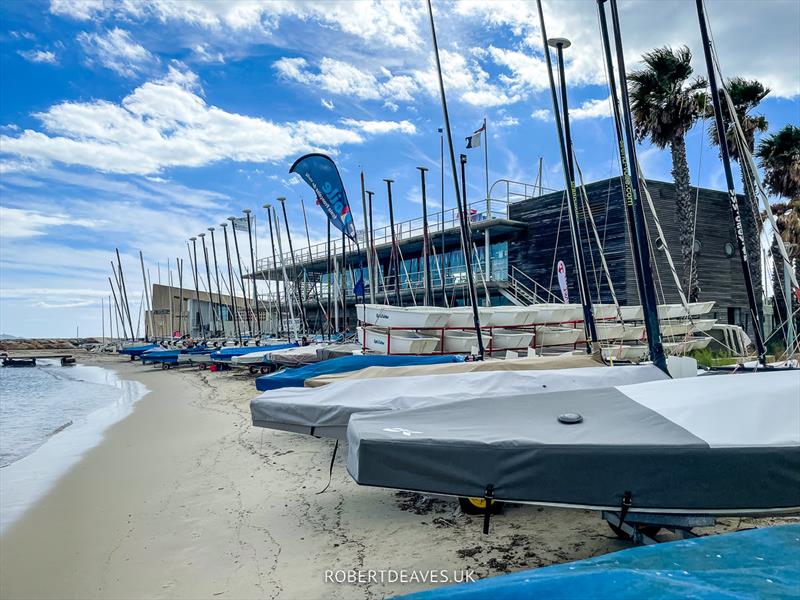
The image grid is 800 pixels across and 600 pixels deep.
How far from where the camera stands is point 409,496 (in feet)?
24.6

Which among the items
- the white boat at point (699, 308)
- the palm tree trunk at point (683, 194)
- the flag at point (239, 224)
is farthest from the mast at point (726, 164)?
the flag at point (239, 224)

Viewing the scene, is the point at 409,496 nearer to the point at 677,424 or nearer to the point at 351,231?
the point at 677,424

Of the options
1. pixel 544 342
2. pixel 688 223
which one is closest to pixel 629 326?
pixel 544 342

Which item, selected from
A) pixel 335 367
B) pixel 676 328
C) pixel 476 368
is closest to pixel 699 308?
pixel 676 328

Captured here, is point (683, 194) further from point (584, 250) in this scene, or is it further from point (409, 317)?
point (409, 317)

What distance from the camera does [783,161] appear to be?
23.1m

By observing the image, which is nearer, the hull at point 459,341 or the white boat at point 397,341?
the white boat at point 397,341

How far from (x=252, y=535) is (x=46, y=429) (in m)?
14.8

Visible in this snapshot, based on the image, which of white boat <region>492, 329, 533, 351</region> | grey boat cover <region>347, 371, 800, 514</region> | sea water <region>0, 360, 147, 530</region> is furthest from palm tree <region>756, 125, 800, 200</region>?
sea water <region>0, 360, 147, 530</region>

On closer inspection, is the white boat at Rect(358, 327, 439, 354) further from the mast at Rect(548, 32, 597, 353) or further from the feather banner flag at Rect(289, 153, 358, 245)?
the mast at Rect(548, 32, 597, 353)

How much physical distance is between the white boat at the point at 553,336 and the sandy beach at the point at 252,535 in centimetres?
1234

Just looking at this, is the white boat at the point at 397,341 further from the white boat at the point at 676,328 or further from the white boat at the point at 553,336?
the white boat at the point at 676,328

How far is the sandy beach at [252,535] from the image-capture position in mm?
5289

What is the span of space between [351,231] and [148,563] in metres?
19.2
